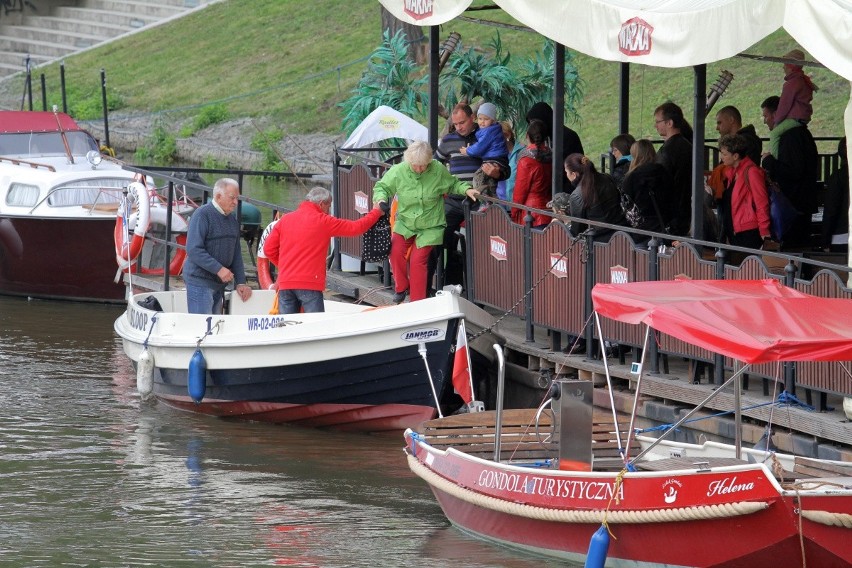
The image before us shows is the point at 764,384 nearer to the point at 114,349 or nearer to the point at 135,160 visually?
the point at 114,349

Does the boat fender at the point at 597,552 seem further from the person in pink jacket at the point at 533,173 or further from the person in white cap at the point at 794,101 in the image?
the person in white cap at the point at 794,101

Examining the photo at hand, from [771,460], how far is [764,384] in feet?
5.05

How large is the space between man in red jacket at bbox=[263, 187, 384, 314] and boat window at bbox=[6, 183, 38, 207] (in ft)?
28.5

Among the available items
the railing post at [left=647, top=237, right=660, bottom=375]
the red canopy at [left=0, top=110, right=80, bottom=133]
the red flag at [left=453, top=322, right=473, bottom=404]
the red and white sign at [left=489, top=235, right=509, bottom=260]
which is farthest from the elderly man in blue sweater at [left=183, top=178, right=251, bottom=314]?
the red canopy at [left=0, top=110, right=80, bottom=133]

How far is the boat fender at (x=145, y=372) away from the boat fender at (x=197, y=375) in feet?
2.17

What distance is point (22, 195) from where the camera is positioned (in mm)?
22031

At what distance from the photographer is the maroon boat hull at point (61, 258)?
69.8 feet

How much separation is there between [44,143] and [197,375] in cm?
1079

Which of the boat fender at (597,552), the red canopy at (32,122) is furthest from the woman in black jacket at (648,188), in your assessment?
the red canopy at (32,122)

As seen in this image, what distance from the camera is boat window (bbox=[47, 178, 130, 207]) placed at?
21.8 metres

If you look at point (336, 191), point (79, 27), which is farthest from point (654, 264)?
point (79, 27)

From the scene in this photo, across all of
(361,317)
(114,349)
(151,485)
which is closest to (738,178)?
(361,317)

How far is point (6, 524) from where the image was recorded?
1110 centimetres

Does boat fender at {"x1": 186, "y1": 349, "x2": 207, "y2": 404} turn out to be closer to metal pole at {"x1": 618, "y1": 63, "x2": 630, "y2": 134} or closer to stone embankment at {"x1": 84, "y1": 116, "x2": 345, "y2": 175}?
metal pole at {"x1": 618, "y1": 63, "x2": 630, "y2": 134}
